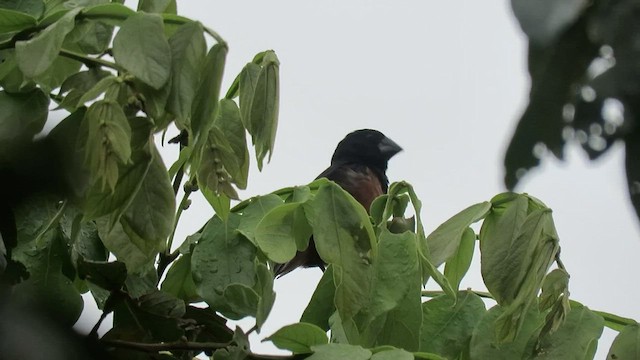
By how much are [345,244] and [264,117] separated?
175mm

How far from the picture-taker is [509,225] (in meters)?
1.22

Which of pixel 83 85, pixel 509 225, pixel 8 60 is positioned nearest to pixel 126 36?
pixel 83 85

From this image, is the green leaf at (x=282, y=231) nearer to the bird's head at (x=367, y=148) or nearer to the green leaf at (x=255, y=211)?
the green leaf at (x=255, y=211)

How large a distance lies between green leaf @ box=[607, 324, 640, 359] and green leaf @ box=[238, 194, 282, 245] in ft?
1.59

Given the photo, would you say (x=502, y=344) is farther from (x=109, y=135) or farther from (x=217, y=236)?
(x=109, y=135)

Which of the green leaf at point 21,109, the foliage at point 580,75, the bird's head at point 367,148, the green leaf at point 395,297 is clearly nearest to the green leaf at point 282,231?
the green leaf at point 395,297

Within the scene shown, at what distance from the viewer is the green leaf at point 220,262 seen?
4.17 feet

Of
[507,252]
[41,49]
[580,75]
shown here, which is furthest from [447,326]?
[580,75]

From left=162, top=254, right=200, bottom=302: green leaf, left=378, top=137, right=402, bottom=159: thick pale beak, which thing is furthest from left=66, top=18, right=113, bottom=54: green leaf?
left=378, top=137, right=402, bottom=159: thick pale beak

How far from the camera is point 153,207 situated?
1.01 meters

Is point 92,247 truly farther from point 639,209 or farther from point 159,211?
point 639,209

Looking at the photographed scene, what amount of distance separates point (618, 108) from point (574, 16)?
3 cm

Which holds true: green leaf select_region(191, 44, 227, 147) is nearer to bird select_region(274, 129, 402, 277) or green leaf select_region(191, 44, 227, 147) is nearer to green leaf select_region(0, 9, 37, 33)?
green leaf select_region(0, 9, 37, 33)

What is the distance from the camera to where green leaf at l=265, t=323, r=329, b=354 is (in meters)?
1.12
